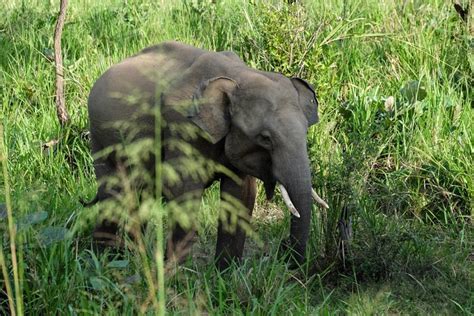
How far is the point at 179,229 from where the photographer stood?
5199mm

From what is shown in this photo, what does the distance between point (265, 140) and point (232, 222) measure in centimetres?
56

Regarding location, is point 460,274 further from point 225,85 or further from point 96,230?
point 96,230

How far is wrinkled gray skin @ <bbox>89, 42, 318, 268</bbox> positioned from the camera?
473cm

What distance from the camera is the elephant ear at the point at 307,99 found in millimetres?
5070

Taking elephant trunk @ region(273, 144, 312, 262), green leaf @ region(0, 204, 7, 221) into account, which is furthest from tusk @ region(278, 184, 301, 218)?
green leaf @ region(0, 204, 7, 221)

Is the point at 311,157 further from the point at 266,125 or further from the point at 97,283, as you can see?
the point at 97,283

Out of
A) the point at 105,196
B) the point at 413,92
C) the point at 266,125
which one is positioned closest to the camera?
the point at 266,125

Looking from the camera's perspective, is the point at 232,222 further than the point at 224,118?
Yes

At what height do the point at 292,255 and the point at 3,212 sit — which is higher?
the point at 3,212

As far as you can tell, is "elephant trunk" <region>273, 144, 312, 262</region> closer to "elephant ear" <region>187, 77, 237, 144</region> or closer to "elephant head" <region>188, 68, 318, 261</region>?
"elephant head" <region>188, 68, 318, 261</region>

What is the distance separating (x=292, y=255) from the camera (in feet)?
16.1

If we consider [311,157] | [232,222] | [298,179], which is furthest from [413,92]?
[298,179]

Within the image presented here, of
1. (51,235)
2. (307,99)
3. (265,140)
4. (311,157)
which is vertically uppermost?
(307,99)

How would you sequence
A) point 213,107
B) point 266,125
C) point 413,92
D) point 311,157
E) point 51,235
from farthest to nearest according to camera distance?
point 413,92
point 311,157
point 213,107
point 266,125
point 51,235
